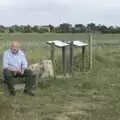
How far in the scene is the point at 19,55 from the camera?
10.0 metres

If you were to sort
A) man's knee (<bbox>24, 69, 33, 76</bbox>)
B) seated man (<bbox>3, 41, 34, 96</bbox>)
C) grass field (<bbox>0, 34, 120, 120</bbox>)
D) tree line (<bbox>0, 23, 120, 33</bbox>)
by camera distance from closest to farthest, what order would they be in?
grass field (<bbox>0, 34, 120, 120</bbox>), seated man (<bbox>3, 41, 34, 96</bbox>), man's knee (<bbox>24, 69, 33, 76</bbox>), tree line (<bbox>0, 23, 120, 33</bbox>)

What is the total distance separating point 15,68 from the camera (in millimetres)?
9852

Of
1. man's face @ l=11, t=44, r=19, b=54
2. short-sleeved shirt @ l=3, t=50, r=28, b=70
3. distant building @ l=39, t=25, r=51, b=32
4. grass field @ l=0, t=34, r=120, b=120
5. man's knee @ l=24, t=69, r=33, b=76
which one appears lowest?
grass field @ l=0, t=34, r=120, b=120

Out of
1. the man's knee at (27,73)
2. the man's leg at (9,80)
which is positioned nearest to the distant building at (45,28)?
the man's knee at (27,73)

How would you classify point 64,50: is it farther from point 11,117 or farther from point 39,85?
point 11,117

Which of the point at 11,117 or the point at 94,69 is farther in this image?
the point at 94,69

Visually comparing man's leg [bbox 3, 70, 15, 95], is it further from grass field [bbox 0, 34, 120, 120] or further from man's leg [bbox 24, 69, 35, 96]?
man's leg [bbox 24, 69, 35, 96]

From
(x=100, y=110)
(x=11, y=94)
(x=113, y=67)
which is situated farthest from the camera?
(x=113, y=67)

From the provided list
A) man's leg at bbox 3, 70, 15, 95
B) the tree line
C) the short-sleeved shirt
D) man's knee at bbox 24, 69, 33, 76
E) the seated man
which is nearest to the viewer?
man's leg at bbox 3, 70, 15, 95

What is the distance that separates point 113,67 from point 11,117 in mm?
8266

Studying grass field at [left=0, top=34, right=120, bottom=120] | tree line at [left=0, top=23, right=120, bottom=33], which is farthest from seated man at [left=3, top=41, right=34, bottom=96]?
tree line at [left=0, top=23, right=120, bottom=33]

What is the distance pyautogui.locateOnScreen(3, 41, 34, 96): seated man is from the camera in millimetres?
9578

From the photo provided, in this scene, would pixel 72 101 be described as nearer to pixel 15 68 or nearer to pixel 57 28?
pixel 15 68

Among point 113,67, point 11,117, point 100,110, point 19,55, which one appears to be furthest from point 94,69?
point 11,117
